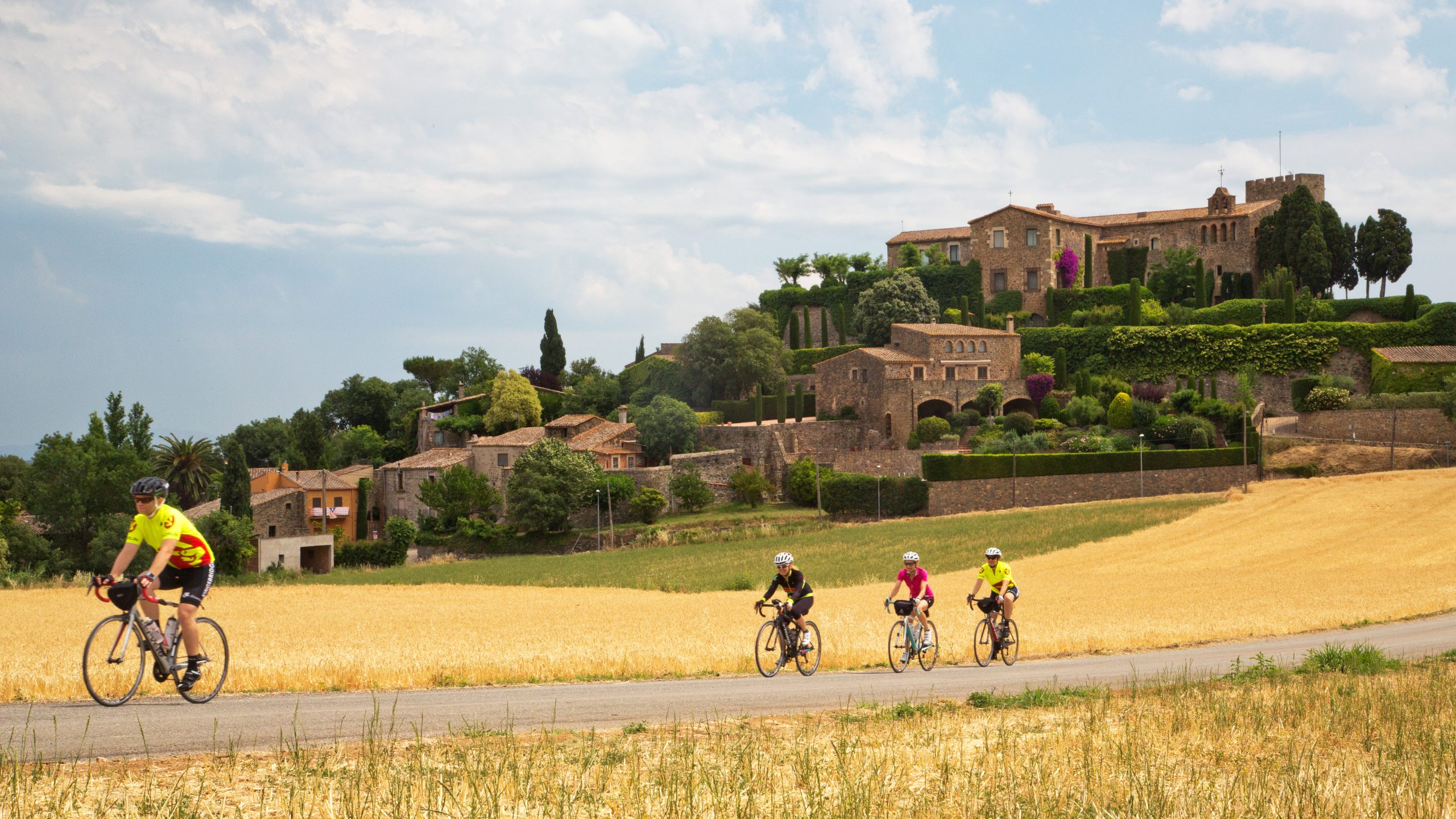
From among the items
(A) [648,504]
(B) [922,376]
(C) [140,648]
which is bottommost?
(A) [648,504]

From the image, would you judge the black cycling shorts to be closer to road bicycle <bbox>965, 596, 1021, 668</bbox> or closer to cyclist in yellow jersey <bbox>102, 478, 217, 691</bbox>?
cyclist in yellow jersey <bbox>102, 478, 217, 691</bbox>

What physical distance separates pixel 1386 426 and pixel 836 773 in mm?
57774

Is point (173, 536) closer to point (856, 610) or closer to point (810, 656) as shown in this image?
point (810, 656)

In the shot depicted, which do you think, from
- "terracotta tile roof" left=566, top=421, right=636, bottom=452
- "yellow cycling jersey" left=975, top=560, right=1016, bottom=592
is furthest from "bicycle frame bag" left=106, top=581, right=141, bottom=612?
"terracotta tile roof" left=566, top=421, right=636, bottom=452

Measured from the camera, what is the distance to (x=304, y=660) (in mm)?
16953

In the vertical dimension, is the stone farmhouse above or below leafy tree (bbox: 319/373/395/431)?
above

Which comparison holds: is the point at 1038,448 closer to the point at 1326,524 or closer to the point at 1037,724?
the point at 1326,524

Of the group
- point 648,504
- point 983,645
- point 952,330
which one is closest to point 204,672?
point 983,645

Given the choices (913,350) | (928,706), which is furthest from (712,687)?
(913,350)

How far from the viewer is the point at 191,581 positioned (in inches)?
456

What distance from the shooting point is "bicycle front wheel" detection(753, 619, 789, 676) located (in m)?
16.2

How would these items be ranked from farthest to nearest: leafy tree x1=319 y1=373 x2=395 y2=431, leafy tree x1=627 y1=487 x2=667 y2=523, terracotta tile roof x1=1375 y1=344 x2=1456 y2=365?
leafy tree x1=319 y1=373 x2=395 y2=431, leafy tree x1=627 y1=487 x2=667 y2=523, terracotta tile roof x1=1375 y1=344 x2=1456 y2=365

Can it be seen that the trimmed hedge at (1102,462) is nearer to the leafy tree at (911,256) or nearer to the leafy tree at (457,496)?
the leafy tree at (457,496)

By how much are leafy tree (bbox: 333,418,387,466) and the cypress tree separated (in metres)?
52.9
